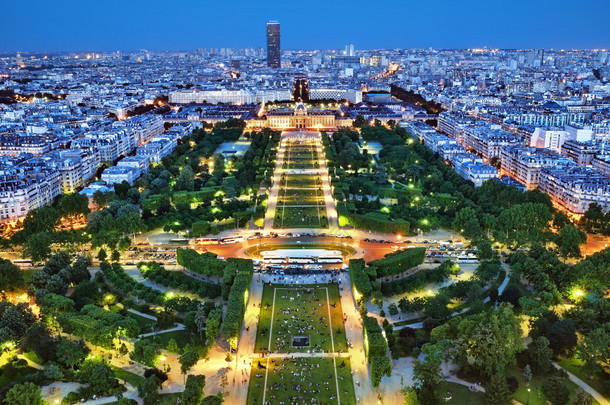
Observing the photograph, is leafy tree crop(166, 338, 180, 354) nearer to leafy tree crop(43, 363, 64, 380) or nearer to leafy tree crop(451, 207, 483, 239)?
leafy tree crop(43, 363, 64, 380)

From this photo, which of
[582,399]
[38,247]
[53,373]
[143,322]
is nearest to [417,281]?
[582,399]

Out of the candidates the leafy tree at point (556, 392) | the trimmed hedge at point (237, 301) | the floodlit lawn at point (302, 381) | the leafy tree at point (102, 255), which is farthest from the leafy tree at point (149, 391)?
the leafy tree at point (556, 392)

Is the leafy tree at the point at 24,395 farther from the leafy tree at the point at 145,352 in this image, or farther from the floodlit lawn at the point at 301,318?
the floodlit lawn at the point at 301,318

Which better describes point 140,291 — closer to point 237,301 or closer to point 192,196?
point 237,301

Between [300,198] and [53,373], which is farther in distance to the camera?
[300,198]

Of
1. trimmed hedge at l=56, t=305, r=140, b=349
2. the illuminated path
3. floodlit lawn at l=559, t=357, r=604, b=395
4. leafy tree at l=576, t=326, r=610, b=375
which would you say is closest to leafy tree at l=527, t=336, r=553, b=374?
floodlit lawn at l=559, t=357, r=604, b=395
